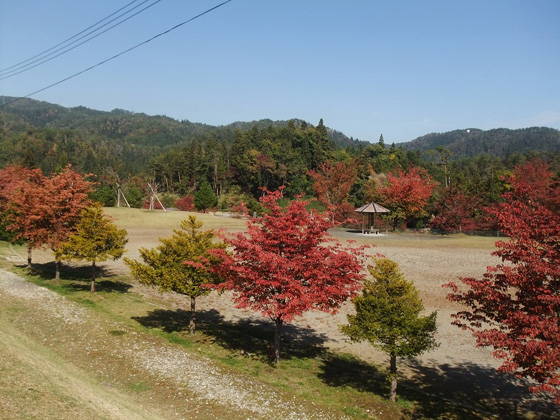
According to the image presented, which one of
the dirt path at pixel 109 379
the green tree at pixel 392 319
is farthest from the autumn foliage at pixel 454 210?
the dirt path at pixel 109 379

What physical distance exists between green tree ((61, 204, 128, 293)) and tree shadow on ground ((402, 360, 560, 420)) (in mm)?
16391

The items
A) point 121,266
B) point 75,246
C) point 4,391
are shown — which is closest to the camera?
point 4,391

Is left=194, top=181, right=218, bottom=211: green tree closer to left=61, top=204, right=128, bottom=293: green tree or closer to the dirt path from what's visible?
left=61, top=204, right=128, bottom=293: green tree

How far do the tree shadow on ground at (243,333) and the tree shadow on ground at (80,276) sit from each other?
6001mm

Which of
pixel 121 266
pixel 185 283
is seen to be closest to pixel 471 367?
pixel 185 283

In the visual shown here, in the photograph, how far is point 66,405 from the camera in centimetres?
841

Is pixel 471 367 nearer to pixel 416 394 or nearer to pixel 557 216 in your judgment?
pixel 416 394

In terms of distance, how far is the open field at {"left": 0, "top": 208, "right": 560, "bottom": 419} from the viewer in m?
10.4

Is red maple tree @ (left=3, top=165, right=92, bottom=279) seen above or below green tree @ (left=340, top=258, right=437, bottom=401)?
above

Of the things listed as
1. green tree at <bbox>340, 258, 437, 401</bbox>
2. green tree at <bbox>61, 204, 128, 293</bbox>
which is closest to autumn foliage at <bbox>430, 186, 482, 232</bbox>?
green tree at <bbox>61, 204, 128, 293</bbox>

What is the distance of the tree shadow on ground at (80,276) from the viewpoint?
23.3m

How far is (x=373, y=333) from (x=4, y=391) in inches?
364

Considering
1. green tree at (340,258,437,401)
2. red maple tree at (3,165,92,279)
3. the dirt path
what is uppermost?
red maple tree at (3,165,92,279)

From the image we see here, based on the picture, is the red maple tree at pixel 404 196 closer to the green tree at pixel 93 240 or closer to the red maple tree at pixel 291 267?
the green tree at pixel 93 240
